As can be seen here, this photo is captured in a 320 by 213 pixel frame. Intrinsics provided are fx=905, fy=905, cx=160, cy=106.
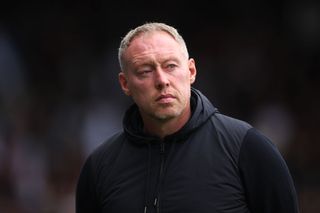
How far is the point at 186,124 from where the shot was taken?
3244 mm

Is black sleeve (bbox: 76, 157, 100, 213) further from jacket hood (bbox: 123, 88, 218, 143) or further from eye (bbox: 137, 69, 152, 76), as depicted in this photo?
eye (bbox: 137, 69, 152, 76)

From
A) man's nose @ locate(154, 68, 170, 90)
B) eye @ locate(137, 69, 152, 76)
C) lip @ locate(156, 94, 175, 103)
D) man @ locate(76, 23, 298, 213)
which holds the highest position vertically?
eye @ locate(137, 69, 152, 76)

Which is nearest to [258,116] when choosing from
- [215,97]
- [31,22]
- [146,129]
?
[215,97]

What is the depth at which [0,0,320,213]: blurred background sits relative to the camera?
7.88 metres

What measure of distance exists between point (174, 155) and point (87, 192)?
1.47ft

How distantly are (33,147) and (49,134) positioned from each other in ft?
0.89

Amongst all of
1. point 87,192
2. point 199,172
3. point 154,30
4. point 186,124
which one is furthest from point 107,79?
point 199,172

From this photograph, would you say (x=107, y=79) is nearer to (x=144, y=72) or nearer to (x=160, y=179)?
A: (x=144, y=72)

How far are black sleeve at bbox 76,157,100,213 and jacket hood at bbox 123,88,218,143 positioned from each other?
0.21 m

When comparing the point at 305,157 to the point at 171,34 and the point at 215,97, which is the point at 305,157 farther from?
the point at 171,34

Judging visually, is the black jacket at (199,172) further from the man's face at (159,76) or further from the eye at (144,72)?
the eye at (144,72)

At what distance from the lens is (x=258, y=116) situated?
8352 millimetres

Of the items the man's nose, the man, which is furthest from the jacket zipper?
the man's nose

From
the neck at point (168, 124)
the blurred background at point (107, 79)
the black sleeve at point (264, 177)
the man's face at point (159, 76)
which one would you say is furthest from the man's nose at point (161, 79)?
the blurred background at point (107, 79)
